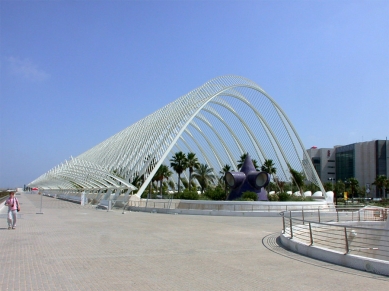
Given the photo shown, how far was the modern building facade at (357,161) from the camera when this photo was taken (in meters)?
104

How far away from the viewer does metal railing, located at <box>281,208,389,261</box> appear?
10.3 m

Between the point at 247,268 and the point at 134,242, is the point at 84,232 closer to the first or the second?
the point at 134,242

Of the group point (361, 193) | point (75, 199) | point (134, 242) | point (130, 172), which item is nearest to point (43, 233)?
point (134, 242)

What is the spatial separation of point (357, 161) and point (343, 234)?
103 metres

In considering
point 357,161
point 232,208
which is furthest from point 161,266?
point 357,161

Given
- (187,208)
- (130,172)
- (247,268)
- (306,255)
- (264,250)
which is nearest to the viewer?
(247,268)

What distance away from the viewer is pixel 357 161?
4387 inches

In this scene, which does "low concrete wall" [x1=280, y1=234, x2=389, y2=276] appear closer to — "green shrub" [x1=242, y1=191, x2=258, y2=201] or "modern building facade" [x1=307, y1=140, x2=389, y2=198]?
"green shrub" [x1=242, y1=191, x2=258, y2=201]

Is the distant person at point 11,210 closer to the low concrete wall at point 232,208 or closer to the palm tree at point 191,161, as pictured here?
the low concrete wall at point 232,208

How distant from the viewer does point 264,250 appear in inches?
460

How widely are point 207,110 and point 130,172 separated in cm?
2142

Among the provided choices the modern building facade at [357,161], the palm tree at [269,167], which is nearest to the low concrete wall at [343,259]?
the palm tree at [269,167]

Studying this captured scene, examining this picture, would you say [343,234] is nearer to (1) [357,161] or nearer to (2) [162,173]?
(2) [162,173]

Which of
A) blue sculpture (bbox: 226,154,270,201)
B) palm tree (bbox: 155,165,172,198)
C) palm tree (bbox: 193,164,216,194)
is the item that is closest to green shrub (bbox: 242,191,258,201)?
blue sculpture (bbox: 226,154,270,201)
